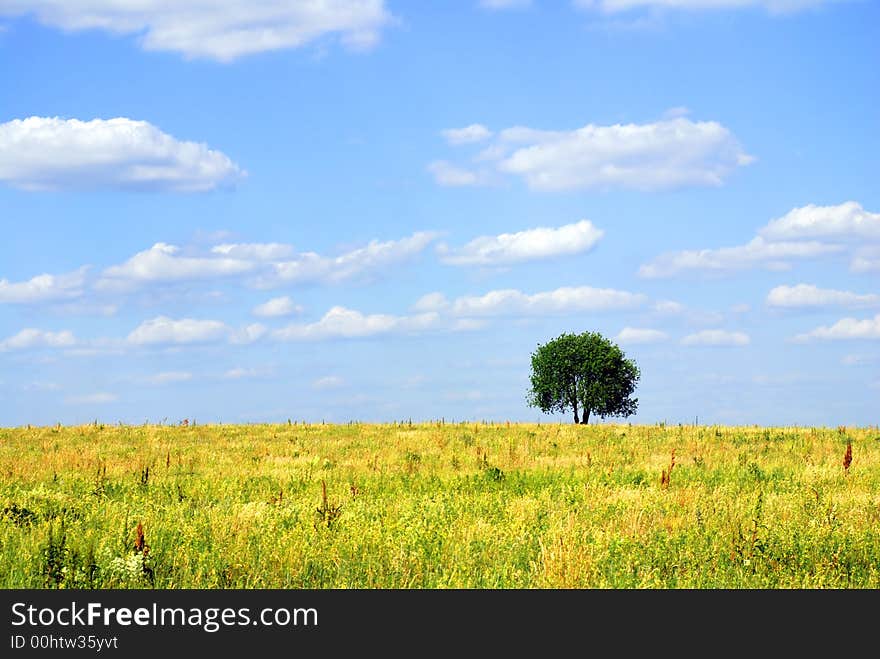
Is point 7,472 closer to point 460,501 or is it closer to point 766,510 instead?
point 460,501

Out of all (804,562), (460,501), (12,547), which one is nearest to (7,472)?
(12,547)

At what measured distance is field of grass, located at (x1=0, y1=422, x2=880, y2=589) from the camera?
29.0 feet

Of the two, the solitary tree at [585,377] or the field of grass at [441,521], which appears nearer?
the field of grass at [441,521]

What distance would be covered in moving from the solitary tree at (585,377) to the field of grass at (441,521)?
39.4 meters

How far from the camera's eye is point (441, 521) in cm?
1122

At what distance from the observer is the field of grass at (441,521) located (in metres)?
8.84

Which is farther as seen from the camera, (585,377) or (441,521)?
(585,377)

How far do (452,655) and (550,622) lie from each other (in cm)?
103

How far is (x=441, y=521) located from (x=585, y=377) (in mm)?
53525

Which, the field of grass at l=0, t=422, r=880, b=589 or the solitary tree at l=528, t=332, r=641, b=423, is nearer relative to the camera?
the field of grass at l=0, t=422, r=880, b=589

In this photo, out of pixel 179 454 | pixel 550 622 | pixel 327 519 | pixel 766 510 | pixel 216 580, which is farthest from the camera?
pixel 179 454

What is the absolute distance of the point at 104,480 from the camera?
55.1 ft

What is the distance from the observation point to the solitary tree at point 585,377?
206 feet

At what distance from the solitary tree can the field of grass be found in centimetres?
3941
